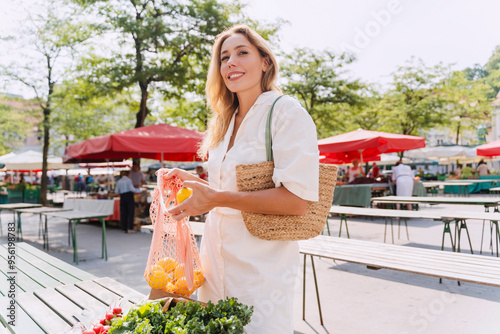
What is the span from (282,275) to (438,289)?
4407 millimetres

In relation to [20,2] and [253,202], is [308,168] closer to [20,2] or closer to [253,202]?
[253,202]

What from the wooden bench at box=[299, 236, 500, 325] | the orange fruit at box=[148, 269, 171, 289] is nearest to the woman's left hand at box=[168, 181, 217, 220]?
the orange fruit at box=[148, 269, 171, 289]

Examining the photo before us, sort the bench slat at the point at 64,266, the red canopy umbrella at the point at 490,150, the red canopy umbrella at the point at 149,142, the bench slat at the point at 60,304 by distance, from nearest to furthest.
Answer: the bench slat at the point at 60,304 < the bench slat at the point at 64,266 < the red canopy umbrella at the point at 149,142 < the red canopy umbrella at the point at 490,150

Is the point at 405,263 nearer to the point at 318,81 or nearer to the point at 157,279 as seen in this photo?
the point at 157,279

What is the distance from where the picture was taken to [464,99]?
1085 inches

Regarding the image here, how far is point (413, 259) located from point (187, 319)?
2.66 m

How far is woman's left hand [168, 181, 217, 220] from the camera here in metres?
1.17

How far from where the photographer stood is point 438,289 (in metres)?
4.82

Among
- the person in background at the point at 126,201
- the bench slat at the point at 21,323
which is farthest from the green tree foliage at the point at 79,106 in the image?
the bench slat at the point at 21,323

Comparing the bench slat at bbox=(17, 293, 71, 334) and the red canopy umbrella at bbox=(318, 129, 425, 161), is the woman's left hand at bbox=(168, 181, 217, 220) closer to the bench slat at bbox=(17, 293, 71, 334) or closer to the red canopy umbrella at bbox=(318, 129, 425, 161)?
the bench slat at bbox=(17, 293, 71, 334)

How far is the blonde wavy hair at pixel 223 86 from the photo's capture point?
146 cm

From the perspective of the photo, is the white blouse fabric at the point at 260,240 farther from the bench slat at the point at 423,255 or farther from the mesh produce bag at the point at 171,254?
the bench slat at the point at 423,255

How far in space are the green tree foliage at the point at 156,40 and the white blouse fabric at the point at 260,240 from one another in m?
11.3

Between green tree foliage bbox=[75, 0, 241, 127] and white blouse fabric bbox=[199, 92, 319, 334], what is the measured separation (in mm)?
11344
